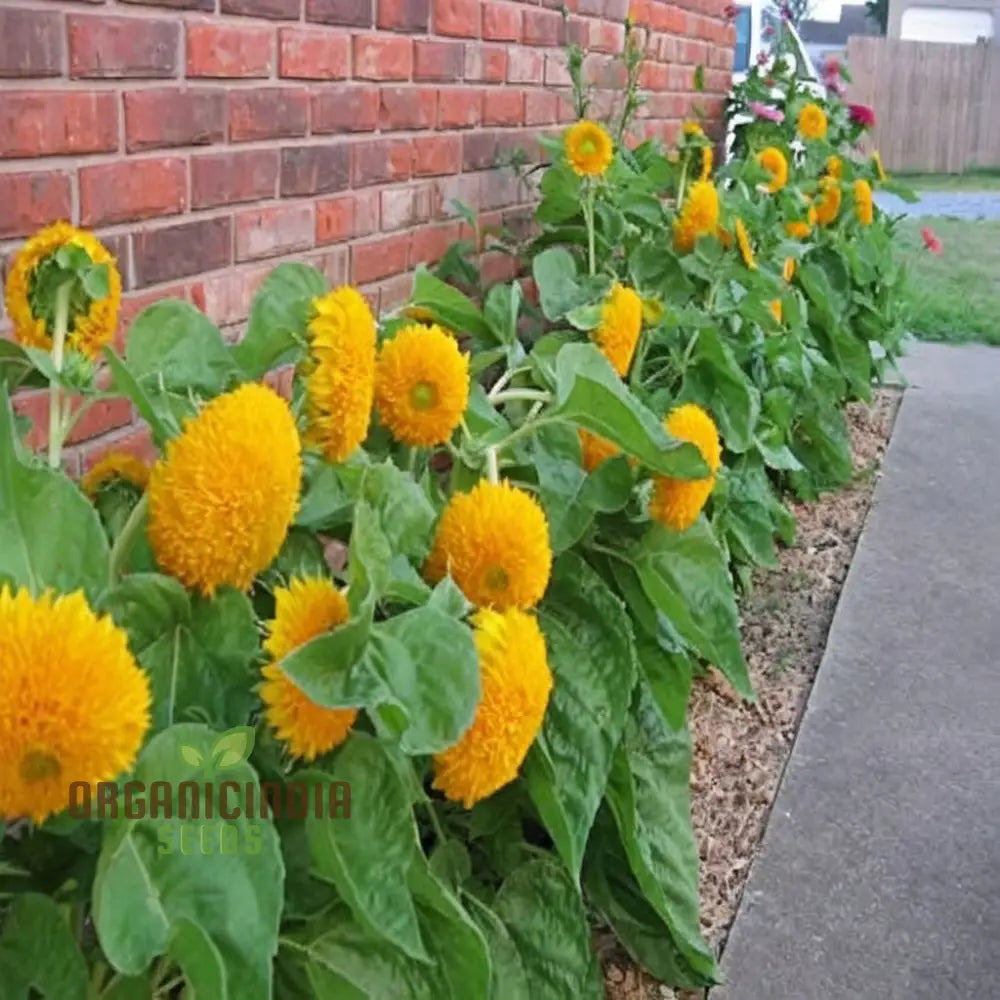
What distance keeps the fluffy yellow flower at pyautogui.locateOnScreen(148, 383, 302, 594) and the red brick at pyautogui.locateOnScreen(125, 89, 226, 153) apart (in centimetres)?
103

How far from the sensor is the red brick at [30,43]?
1.77 m

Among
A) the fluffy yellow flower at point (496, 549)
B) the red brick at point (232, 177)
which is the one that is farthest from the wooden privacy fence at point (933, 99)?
the fluffy yellow flower at point (496, 549)

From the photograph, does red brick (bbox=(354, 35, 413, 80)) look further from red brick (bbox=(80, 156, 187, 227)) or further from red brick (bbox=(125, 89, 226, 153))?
red brick (bbox=(80, 156, 187, 227))

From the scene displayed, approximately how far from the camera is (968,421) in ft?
20.6

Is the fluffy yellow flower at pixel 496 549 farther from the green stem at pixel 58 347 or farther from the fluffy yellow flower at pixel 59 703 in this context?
the fluffy yellow flower at pixel 59 703

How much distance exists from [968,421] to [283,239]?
4.43 metres

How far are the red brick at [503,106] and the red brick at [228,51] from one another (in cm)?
102

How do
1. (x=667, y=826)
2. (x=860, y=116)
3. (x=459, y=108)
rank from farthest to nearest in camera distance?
(x=860, y=116) → (x=459, y=108) → (x=667, y=826)

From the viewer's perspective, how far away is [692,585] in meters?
1.90

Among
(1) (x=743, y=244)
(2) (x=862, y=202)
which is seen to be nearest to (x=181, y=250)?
(1) (x=743, y=244)

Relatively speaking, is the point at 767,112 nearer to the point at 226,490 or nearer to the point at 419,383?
the point at 419,383

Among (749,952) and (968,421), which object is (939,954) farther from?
(968,421)

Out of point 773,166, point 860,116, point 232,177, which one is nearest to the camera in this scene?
point 232,177

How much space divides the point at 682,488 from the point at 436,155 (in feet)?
5.10
